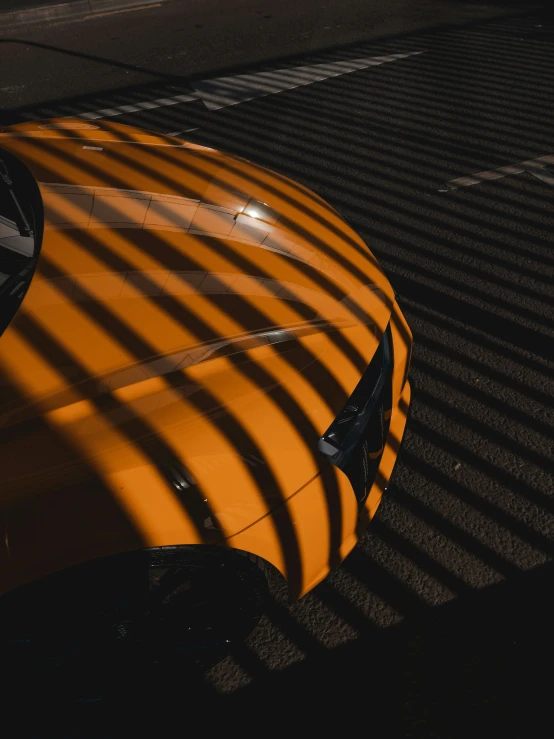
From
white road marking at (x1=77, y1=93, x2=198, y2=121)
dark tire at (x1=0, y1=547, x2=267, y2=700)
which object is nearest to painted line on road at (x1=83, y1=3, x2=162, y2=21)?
white road marking at (x1=77, y1=93, x2=198, y2=121)

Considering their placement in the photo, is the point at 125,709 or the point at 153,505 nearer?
the point at 153,505

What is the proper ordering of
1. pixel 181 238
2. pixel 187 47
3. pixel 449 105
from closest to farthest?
pixel 181 238 < pixel 449 105 < pixel 187 47

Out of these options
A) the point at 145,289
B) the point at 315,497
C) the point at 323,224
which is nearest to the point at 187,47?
the point at 323,224

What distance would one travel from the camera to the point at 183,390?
1.78 m

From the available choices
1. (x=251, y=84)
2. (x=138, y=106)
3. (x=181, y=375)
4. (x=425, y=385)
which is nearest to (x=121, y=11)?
(x=251, y=84)

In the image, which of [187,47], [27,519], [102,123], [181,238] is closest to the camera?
[27,519]

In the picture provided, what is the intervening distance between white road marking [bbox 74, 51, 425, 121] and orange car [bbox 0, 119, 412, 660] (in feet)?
12.3

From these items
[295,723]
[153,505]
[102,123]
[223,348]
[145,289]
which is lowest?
[295,723]

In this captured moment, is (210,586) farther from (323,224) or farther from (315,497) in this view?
(323,224)

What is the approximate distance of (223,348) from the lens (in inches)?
74.5

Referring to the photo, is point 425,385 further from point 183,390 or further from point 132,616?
point 132,616

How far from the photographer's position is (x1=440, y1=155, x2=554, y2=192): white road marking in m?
4.50

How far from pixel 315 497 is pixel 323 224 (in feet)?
4.08

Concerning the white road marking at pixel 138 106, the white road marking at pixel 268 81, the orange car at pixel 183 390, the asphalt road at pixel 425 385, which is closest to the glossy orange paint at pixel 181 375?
the orange car at pixel 183 390
